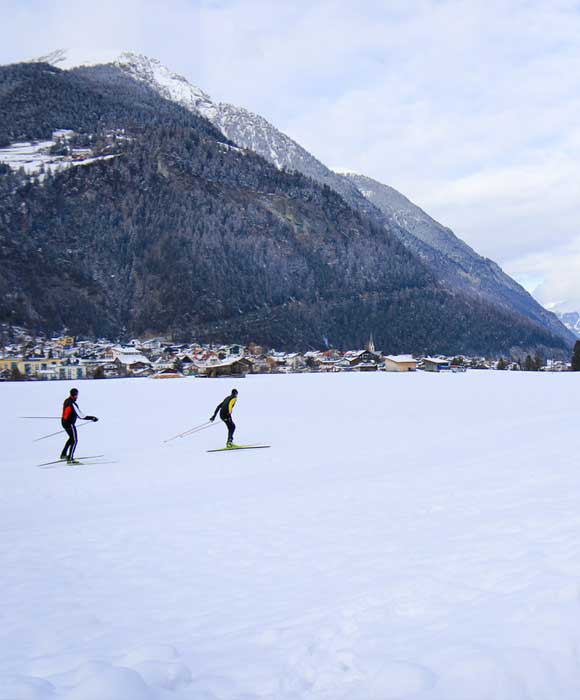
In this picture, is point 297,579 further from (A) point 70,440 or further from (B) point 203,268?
(B) point 203,268

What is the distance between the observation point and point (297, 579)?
5586 millimetres

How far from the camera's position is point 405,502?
27.6 feet

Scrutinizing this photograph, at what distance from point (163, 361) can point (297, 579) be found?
104 metres

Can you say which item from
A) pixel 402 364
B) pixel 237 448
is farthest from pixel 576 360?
pixel 237 448

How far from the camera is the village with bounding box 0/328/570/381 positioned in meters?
85.7

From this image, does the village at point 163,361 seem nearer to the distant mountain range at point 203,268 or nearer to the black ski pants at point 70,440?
the distant mountain range at point 203,268

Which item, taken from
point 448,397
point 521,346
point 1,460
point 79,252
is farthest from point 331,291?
point 1,460

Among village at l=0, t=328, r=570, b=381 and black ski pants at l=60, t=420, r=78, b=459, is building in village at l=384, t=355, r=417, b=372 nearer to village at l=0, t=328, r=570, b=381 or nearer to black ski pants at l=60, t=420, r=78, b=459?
village at l=0, t=328, r=570, b=381

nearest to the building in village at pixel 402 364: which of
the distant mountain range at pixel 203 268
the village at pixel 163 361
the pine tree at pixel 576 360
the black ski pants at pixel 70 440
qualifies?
the village at pixel 163 361

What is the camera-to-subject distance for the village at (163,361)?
8569 cm

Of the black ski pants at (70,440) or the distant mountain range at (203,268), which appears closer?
the black ski pants at (70,440)

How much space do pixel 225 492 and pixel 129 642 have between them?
5.56 m

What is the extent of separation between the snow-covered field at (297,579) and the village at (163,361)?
191 ft

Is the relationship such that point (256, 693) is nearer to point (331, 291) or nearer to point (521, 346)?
point (331, 291)
